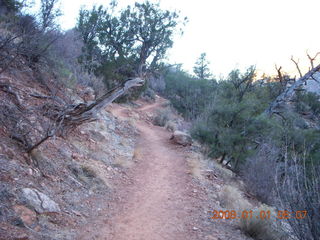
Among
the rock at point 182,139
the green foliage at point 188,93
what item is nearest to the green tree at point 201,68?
the green foliage at point 188,93

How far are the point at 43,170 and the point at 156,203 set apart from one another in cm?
251

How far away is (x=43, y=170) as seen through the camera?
5.11 meters

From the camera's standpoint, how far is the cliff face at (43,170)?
145 inches

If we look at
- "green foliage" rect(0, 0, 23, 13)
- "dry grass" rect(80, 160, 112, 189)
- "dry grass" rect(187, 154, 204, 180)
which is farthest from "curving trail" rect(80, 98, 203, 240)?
"green foliage" rect(0, 0, 23, 13)

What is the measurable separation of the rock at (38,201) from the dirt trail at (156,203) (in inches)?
39.8

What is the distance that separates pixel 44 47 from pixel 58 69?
1190 mm

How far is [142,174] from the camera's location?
25.1 ft

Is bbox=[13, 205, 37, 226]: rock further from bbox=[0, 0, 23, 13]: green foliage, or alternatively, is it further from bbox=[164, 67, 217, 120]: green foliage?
bbox=[164, 67, 217, 120]: green foliage

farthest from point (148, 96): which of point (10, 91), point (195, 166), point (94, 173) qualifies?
point (94, 173)

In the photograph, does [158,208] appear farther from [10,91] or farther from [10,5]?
[10,5]

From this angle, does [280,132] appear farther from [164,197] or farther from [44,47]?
[44,47]

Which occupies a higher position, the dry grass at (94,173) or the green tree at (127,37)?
the green tree at (127,37)

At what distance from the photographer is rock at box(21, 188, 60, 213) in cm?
391
